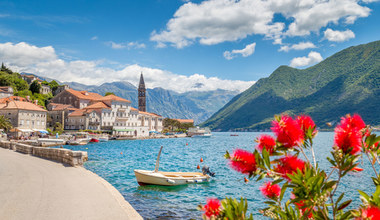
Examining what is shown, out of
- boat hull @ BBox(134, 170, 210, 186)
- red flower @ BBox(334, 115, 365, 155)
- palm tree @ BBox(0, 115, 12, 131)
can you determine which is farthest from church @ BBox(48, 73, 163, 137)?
red flower @ BBox(334, 115, 365, 155)

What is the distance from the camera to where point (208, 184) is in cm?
2245

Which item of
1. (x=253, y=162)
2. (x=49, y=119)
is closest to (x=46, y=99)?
(x=49, y=119)

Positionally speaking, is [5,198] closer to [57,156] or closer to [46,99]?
[57,156]

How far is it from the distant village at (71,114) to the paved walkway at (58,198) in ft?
225

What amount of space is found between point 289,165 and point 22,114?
91.3 metres

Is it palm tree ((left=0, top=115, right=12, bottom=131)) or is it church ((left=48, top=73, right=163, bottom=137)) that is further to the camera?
church ((left=48, top=73, right=163, bottom=137))

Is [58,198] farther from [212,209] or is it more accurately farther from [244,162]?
[244,162]

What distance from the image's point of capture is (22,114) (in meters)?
79.1

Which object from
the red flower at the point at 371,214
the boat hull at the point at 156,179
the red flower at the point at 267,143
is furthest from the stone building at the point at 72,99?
the red flower at the point at 371,214

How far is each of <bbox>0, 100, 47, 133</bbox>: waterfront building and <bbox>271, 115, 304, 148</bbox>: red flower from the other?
3370 inches

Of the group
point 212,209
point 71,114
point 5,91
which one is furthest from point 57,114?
point 212,209

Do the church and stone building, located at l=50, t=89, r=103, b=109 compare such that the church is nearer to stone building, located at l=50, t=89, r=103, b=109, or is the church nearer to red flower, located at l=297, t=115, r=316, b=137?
stone building, located at l=50, t=89, r=103, b=109

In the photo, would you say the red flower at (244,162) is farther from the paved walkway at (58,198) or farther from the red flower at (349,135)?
the paved walkway at (58,198)

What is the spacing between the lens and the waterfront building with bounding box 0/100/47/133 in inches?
3073
